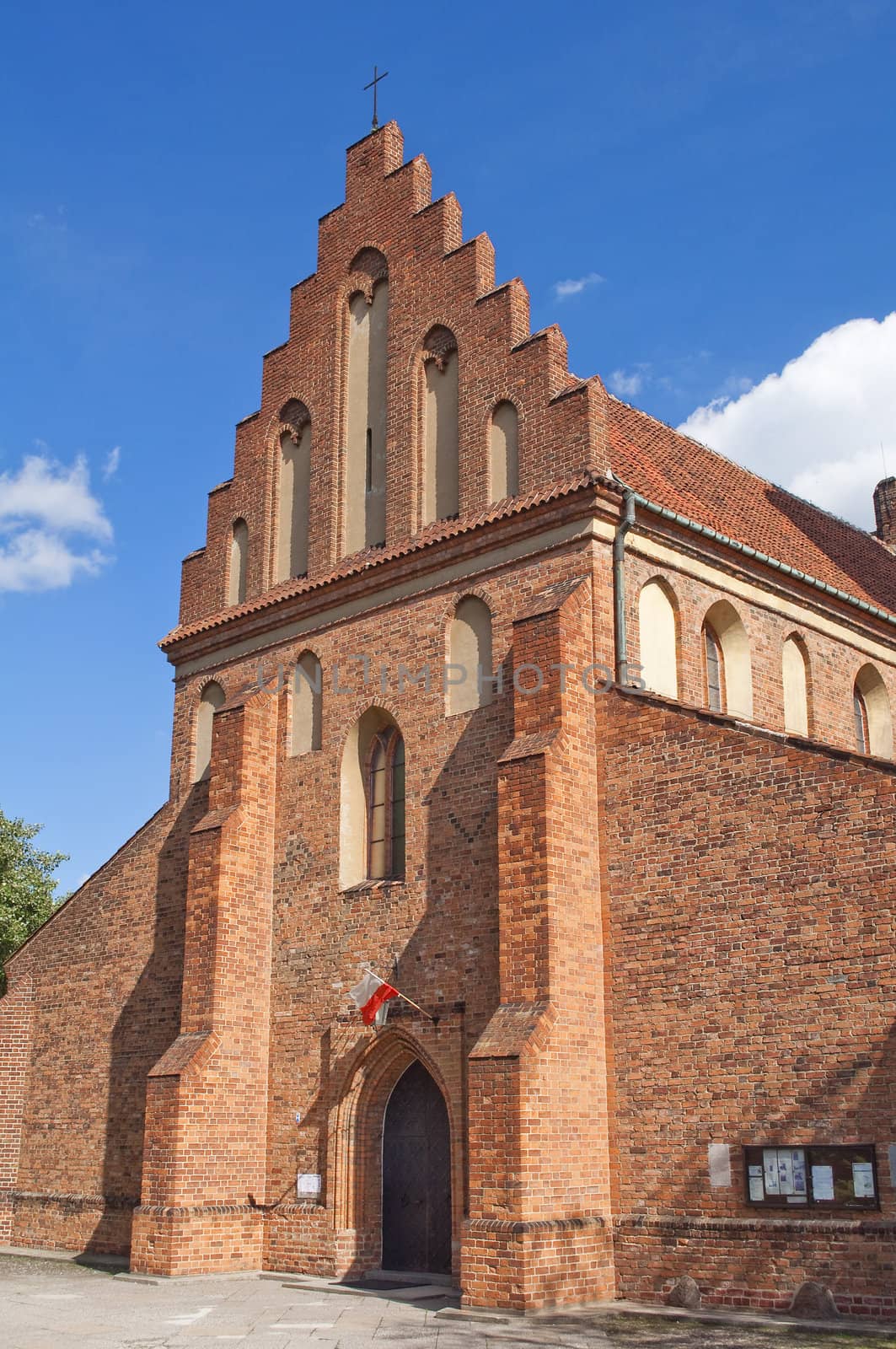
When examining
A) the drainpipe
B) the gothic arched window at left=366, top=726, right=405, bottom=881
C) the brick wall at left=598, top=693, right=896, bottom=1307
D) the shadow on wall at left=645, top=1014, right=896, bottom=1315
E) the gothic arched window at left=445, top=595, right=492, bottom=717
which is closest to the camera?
the shadow on wall at left=645, top=1014, right=896, bottom=1315

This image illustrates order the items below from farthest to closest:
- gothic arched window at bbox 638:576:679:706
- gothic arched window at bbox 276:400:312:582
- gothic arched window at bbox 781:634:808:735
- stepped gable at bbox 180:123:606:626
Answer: gothic arched window at bbox 276:400:312:582 < gothic arched window at bbox 781:634:808:735 < stepped gable at bbox 180:123:606:626 < gothic arched window at bbox 638:576:679:706

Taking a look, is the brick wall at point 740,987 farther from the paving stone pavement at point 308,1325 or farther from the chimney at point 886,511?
the chimney at point 886,511

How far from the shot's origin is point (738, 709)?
17797 mm

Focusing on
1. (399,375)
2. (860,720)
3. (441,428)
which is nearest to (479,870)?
(441,428)

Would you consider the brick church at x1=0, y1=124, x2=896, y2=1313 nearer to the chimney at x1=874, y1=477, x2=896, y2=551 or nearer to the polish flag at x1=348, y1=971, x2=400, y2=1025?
the polish flag at x1=348, y1=971, x2=400, y2=1025

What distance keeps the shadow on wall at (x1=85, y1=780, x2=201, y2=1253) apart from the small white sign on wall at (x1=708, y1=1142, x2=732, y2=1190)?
8.89 meters

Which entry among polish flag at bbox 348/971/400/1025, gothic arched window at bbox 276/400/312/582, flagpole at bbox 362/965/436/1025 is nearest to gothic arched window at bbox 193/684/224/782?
gothic arched window at bbox 276/400/312/582

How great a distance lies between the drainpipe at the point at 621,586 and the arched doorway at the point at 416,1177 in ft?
18.0

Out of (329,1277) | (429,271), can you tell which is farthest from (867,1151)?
(429,271)

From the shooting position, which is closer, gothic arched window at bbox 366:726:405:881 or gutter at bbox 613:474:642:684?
gutter at bbox 613:474:642:684

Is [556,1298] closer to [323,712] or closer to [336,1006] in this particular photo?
[336,1006]

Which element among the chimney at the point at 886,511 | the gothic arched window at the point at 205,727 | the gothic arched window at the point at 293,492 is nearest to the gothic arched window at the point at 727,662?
the gothic arched window at the point at 293,492

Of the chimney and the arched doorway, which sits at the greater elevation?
the chimney

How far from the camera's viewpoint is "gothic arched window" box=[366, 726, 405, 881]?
711 inches
